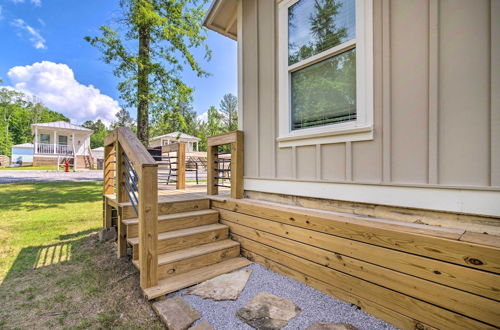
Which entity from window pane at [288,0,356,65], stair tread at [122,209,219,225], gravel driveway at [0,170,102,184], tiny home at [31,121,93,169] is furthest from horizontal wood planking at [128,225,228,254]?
tiny home at [31,121,93,169]

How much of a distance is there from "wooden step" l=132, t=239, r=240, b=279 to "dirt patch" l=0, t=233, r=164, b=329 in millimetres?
307

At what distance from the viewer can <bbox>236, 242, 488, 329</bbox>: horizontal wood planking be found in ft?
4.37

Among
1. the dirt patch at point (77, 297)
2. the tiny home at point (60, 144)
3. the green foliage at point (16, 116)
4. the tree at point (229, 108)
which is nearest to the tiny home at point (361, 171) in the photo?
the dirt patch at point (77, 297)

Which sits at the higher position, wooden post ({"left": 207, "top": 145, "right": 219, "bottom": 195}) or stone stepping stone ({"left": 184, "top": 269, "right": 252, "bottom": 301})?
wooden post ({"left": 207, "top": 145, "right": 219, "bottom": 195})

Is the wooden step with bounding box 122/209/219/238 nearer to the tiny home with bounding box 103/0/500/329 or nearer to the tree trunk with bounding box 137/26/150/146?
the tiny home with bounding box 103/0/500/329

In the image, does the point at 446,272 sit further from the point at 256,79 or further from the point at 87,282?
the point at 87,282

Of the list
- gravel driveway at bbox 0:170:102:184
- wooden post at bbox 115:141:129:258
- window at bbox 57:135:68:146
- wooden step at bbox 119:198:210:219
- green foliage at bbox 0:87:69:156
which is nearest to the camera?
wooden step at bbox 119:198:210:219

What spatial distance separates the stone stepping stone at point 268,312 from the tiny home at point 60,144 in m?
22.2

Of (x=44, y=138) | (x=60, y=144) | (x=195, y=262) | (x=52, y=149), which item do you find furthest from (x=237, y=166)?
(x=44, y=138)

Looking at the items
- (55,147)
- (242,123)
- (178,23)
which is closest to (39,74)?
(55,147)

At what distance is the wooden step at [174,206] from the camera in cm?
269

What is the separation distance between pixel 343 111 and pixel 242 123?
4.87 feet

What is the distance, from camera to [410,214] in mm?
1744

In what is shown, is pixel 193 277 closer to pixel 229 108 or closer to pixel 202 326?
pixel 202 326
